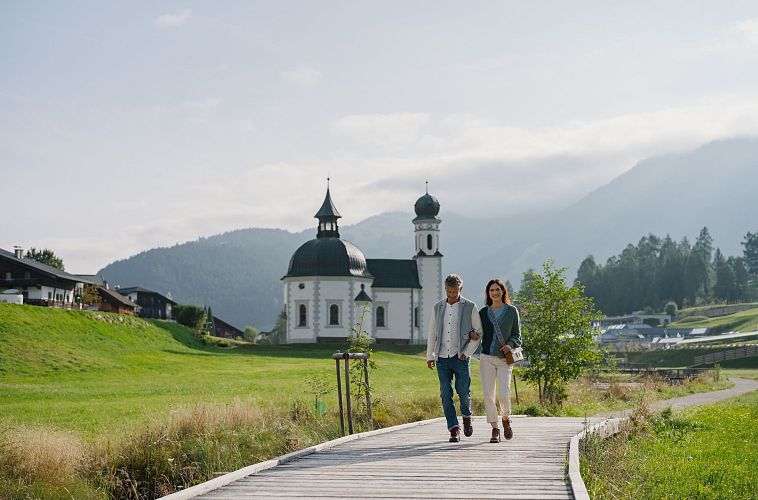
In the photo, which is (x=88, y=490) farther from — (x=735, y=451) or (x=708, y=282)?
(x=708, y=282)

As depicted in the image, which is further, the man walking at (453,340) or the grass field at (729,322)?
the grass field at (729,322)

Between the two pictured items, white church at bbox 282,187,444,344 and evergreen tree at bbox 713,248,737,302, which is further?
evergreen tree at bbox 713,248,737,302

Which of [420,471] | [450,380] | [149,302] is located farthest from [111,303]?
[420,471]

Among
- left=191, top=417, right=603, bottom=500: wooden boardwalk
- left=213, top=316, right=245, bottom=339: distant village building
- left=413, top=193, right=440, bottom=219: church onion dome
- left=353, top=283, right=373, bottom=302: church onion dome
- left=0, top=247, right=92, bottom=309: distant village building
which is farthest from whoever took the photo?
left=213, top=316, right=245, bottom=339: distant village building

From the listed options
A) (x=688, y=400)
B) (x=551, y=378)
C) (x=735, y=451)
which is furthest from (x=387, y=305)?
(x=735, y=451)

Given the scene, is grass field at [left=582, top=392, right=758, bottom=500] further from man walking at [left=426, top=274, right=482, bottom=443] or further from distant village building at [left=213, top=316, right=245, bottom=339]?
distant village building at [left=213, top=316, right=245, bottom=339]

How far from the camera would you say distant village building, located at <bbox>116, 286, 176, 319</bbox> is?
112000 millimetres

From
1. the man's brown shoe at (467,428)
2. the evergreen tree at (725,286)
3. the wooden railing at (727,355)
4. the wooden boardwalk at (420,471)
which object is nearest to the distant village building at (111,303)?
the wooden railing at (727,355)

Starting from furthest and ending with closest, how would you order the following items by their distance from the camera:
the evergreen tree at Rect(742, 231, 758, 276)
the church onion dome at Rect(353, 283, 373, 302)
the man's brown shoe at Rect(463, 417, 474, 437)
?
the evergreen tree at Rect(742, 231, 758, 276), the church onion dome at Rect(353, 283, 373, 302), the man's brown shoe at Rect(463, 417, 474, 437)

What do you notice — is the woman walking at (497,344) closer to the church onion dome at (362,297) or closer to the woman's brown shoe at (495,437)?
the woman's brown shoe at (495,437)

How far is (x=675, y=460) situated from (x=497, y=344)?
9.99 ft

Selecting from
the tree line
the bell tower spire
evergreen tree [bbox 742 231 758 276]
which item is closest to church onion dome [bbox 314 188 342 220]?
the bell tower spire

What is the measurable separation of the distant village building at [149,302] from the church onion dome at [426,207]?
4215 centimetres

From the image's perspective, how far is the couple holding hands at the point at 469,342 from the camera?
1259 cm
